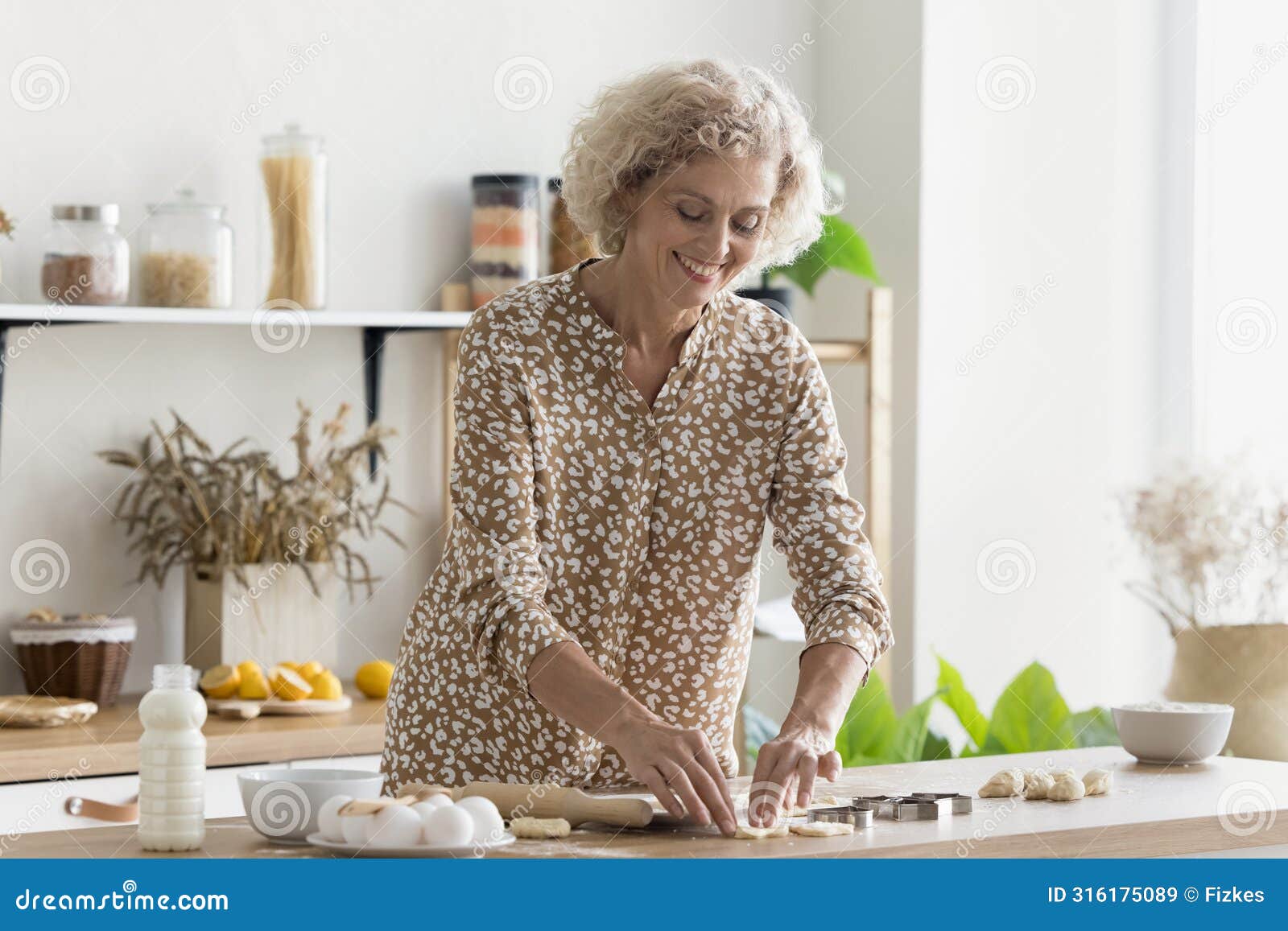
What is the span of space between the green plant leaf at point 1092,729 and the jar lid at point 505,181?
1416 mm

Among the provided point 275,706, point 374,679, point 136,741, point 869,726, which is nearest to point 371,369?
point 374,679

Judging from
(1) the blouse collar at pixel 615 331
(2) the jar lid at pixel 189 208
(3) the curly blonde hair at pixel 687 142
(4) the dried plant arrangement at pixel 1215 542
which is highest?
(2) the jar lid at pixel 189 208

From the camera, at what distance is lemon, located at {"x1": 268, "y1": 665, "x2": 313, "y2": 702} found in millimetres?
2711

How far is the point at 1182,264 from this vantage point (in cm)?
328

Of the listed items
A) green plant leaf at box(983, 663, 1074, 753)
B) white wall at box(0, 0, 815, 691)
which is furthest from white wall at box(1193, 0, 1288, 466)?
white wall at box(0, 0, 815, 691)

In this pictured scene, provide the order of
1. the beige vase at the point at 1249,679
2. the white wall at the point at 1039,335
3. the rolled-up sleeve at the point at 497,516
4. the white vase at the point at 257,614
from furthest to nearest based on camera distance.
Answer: the white wall at the point at 1039,335 → the white vase at the point at 257,614 → the beige vase at the point at 1249,679 → the rolled-up sleeve at the point at 497,516

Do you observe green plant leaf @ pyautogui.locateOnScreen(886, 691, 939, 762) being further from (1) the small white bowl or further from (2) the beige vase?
(1) the small white bowl

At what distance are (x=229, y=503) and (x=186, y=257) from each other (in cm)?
44

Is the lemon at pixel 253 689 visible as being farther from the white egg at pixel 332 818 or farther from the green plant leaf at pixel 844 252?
the white egg at pixel 332 818

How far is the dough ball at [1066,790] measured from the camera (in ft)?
4.81

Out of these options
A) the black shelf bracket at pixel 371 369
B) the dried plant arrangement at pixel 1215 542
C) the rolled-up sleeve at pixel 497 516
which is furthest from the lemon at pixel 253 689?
the dried plant arrangement at pixel 1215 542

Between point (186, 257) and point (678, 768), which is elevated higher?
point (186, 257)

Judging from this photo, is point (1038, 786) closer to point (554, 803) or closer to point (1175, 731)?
point (1175, 731)

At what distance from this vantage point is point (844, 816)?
1331 mm
